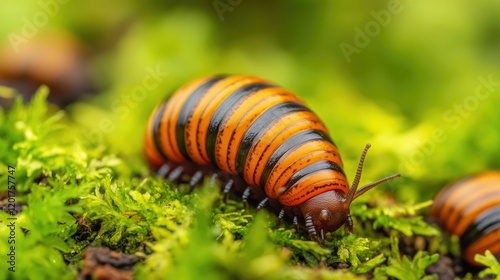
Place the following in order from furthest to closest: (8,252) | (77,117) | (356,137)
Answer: (77,117) < (356,137) < (8,252)

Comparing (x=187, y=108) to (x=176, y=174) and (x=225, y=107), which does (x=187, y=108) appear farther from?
(x=176, y=174)

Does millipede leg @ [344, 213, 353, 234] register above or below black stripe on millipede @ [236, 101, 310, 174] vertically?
below

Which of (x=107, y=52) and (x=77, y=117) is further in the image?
(x=107, y=52)

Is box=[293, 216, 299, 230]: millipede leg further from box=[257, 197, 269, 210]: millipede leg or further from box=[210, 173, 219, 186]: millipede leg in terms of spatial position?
box=[210, 173, 219, 186]: millipede leg

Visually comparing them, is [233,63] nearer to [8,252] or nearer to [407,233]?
[407,233]

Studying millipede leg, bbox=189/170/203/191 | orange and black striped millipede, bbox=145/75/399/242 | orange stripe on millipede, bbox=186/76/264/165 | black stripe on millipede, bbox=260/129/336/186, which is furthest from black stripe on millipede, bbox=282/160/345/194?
millipede leg, bbox=189/170/203/191

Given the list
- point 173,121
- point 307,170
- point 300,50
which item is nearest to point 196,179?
point 173,121

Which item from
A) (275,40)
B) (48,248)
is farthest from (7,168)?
(275,40)

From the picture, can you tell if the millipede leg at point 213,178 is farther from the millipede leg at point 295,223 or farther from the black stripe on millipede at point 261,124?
the millipede leg at point 295,223
